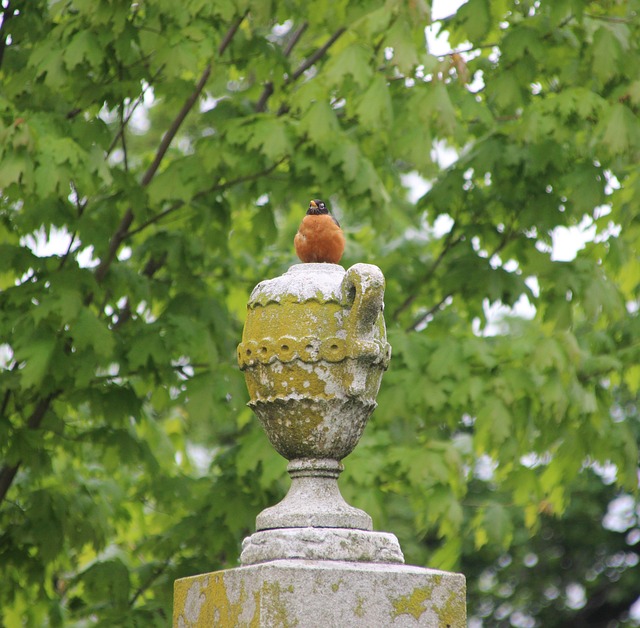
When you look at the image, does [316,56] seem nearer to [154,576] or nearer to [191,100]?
[191,100]

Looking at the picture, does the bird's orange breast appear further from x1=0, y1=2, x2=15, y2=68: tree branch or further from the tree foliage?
x1=0, y1=2, x2=15, y2=68: tree branch

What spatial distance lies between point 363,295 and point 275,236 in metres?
2.66

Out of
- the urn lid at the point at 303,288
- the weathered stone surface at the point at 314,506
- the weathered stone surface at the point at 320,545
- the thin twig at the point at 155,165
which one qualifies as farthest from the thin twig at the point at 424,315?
the weathered stone surface at the point at 320,545

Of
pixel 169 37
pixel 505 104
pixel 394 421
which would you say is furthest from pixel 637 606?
pixel 169 37

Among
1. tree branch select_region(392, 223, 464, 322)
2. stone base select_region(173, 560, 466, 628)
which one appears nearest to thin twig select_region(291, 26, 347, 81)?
tree branch select_region(392, 223, 464, 322)

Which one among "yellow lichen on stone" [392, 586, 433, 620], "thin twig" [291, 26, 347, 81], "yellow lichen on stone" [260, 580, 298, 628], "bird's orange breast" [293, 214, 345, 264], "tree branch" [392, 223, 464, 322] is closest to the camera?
"yellow lichen on stone" [260, 580, 298, 628]

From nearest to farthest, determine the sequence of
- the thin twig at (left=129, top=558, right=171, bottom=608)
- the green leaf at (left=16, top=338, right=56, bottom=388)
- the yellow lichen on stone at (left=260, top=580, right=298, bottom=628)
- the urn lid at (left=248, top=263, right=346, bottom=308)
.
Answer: the yellow lichen on stone at (left=260, top=580, right=298, bottom=628), the urn lid at (left=248, top=263, right=346, bottom=308), the green leaf at (left=16, top=338, right=56, bottom=388), the thin twig at (left=129, top=558, right=171, bottom=608)

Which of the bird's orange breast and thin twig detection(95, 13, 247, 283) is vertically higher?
thin twig detection(95, 13, 247, 283)

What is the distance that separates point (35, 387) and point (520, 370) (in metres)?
2.37

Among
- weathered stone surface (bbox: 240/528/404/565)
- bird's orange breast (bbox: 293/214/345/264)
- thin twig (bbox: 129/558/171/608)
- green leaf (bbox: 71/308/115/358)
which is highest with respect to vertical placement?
green leaf (bbox: 71/308/115/358)

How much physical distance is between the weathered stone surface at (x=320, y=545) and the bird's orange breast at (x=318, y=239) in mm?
961

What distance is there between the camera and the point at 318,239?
365 centimetres

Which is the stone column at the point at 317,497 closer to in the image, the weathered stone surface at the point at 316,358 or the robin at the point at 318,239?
the weathered stone surface at the point at 316,358

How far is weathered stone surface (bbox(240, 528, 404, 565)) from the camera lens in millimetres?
3156
